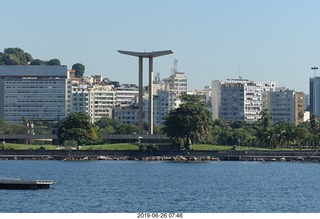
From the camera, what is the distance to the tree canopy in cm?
17725

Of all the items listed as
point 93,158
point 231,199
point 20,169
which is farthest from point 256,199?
point 93,158

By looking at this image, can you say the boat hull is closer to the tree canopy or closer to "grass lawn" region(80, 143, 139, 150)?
"grass lawn" region(80, 143, 139, 150)

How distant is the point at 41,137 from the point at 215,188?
10767 cm

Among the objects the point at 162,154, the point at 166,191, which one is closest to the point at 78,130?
the point at 162,154

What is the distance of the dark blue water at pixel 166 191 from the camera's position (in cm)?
7375

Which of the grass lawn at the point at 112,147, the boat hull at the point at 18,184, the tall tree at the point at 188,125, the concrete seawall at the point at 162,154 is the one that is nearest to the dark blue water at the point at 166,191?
the boat hull at the point at 18,184

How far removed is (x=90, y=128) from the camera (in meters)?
180

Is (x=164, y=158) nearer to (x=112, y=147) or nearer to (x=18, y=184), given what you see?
(x=112, y=147)

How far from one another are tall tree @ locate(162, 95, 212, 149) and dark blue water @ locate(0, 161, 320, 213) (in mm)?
32654

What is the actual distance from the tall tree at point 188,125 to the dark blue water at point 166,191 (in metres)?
32.7

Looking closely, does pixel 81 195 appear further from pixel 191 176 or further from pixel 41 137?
pixel 41 137

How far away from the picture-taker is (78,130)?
6988 inches

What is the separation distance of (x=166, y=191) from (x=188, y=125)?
78.9 m

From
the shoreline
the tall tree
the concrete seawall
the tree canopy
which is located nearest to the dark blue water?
the shoreline
